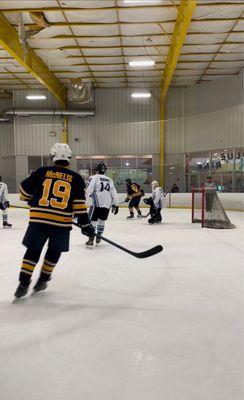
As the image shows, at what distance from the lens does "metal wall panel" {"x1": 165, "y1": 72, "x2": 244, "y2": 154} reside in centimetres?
1143

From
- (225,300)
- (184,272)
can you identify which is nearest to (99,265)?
(184,272)

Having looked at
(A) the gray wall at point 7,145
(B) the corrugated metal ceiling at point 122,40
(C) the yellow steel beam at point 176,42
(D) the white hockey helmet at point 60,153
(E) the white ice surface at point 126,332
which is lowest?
(E) the white ice surface at point 126,332

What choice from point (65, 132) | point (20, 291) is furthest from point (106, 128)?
point (20, 291)

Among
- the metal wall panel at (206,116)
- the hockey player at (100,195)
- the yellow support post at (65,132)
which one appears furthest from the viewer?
the yellow support post at (65,132)

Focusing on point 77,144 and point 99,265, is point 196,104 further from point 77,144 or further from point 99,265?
point 99,265

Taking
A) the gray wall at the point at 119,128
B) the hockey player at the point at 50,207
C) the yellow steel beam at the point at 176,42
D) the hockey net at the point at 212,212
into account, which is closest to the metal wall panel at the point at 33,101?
the gray wall at the point at 119,128

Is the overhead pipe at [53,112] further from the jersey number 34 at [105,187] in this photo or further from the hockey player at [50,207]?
the hockey player at [50,207]

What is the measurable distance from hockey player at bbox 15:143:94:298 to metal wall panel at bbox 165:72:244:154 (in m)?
9.68

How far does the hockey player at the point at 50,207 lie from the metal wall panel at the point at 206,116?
31.8 feet

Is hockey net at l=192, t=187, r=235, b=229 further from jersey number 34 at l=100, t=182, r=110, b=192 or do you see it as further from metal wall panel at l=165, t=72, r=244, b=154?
metal wall panel at l=165, t=72, r=244, b=154

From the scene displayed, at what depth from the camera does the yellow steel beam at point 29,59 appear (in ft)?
24.2

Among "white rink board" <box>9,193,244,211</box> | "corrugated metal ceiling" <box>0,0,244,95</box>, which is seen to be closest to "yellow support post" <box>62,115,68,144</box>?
"corrugated metal ceiling" <box>0,0,244,95</box>

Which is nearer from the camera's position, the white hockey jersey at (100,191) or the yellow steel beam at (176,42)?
the white hockey jersey at (100,191)

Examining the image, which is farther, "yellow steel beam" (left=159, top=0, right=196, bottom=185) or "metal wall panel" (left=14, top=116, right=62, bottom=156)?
"metal wall panel" (left=14, top=116, right=62, bottom=156)
